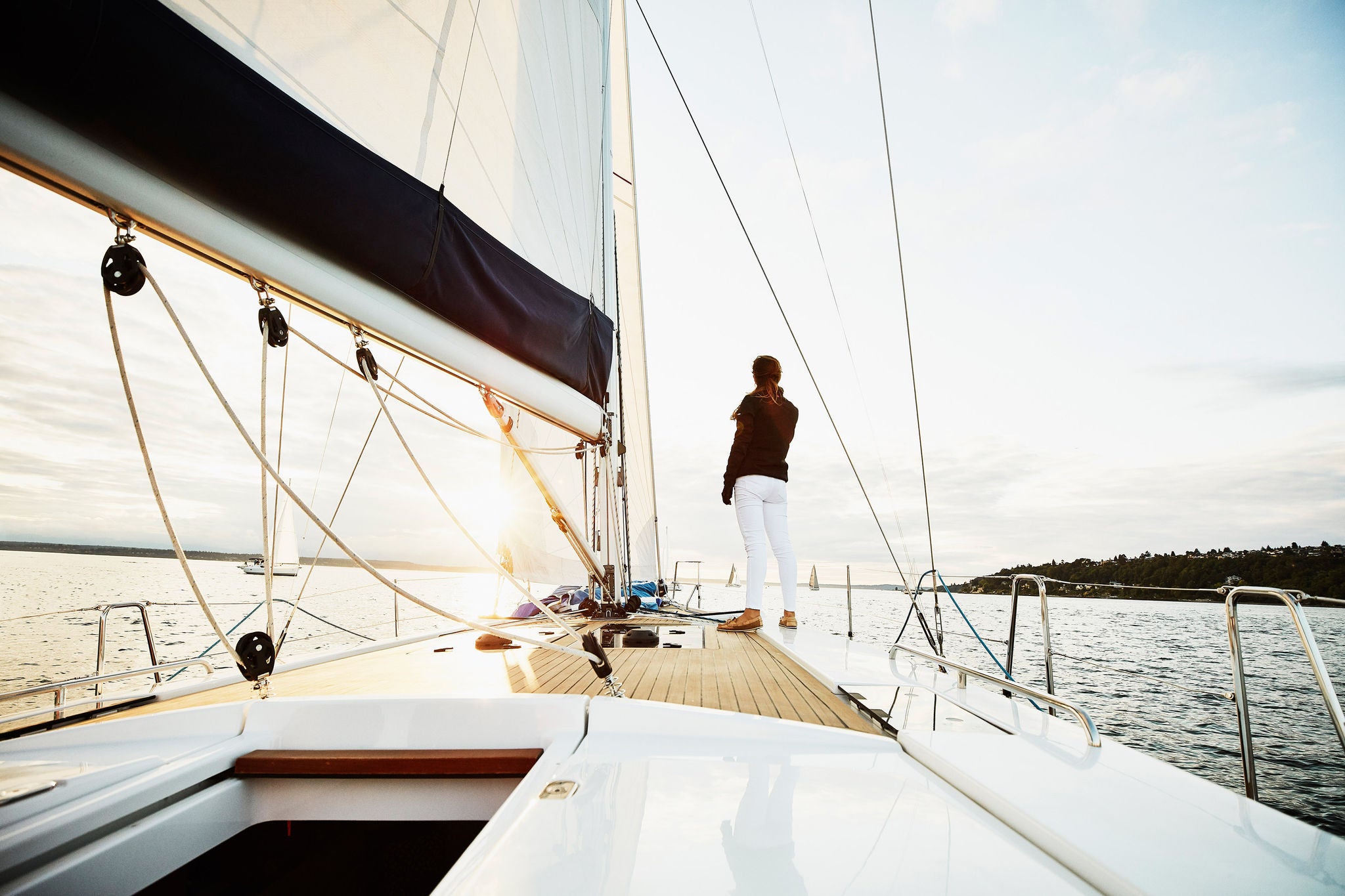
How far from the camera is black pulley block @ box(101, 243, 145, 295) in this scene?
38.0 inches

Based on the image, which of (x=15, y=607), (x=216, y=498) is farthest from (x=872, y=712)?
(x=15, y=607)

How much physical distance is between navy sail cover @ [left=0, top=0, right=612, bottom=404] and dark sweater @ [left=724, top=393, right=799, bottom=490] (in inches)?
63.4

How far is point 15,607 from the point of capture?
16.5m

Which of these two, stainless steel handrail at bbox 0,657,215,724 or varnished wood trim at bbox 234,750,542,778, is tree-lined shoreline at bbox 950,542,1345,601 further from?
stainless steel handrail at bbox 0,657,215,724

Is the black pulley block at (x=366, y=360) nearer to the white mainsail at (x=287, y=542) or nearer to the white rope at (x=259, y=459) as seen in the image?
the white rope at (x=259, y=459)

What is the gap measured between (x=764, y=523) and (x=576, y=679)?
1.59 metres

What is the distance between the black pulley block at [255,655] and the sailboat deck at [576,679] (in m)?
0.26

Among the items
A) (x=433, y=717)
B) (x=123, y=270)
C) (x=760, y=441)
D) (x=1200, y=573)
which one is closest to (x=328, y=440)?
(x=123, y=270)

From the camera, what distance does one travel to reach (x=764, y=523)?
3.05m

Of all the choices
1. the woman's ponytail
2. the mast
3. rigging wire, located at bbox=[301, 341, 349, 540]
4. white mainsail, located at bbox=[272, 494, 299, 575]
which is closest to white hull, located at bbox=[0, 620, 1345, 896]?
rigging wire, located at bbox=[301, 341, 349, 540]

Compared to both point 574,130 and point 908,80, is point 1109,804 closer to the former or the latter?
point 908,80

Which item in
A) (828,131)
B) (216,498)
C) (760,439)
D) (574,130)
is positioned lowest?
(216,498)

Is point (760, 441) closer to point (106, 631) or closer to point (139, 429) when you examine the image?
point (139, 429)

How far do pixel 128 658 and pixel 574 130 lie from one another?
36.9 ft
